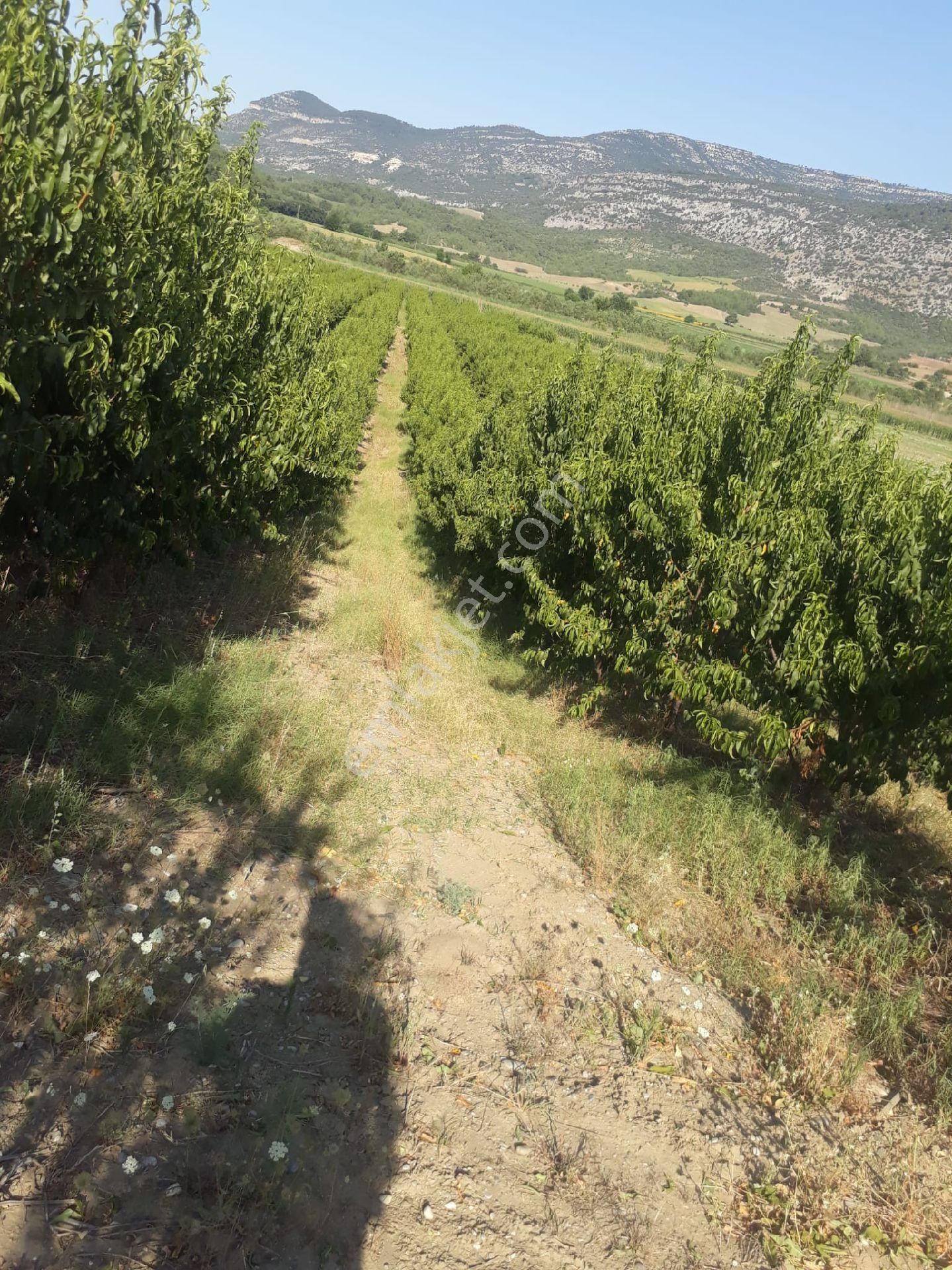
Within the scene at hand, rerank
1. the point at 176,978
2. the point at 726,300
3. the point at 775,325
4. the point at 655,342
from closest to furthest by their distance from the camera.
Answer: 1. the point at 176,978
2. the point at 655,342
3. the point at 775,325
4. the point at 726,300

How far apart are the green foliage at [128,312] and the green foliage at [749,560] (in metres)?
3.34

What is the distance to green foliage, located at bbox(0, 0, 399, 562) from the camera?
3.62 metres

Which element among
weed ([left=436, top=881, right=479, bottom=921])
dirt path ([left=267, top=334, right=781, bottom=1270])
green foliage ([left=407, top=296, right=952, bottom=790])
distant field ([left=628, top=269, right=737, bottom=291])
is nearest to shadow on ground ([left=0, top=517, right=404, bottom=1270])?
dirt path ([left=267, top=334, right=781, bottom=1270])

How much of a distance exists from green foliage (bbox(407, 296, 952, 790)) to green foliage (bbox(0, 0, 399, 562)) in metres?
3.34

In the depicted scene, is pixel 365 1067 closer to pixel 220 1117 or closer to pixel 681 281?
pixel 220 1117

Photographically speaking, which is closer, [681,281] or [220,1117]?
[220,1117]

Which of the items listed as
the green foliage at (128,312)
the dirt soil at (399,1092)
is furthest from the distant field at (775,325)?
the dirt soil at (399,1092)

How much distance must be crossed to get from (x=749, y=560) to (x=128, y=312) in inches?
199

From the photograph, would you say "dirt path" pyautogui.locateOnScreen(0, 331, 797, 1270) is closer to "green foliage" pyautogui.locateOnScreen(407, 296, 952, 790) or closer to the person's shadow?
the person's shadow

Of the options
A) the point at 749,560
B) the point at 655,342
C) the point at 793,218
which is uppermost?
the point at 793,218

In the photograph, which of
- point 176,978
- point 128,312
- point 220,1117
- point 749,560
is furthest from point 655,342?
point 220,1117

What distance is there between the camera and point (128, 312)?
5.02m

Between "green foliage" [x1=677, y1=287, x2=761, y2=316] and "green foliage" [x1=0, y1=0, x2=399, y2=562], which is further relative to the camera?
"green foliage" [x1=677, y1=287, x2=761, y2=316]

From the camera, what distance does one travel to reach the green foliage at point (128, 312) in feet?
11.9
